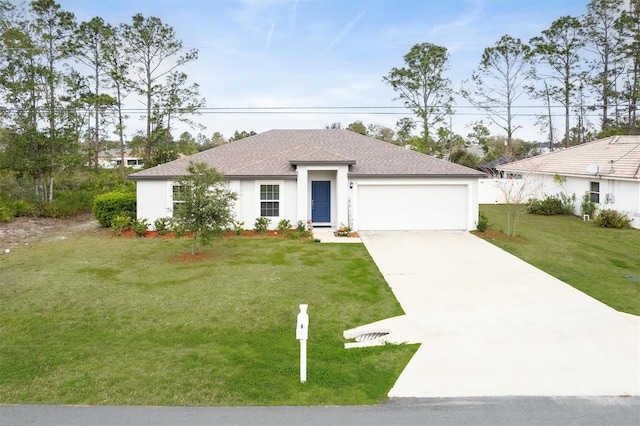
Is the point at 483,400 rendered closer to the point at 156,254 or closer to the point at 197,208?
the point at 197,208

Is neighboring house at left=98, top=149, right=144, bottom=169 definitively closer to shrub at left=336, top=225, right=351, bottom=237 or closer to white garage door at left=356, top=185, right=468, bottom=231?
white garage door at left=356, top=185, right=468, bottom=231

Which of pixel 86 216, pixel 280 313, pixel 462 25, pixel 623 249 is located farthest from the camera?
pixel 462 25

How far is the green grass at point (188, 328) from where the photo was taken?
5.89 metres

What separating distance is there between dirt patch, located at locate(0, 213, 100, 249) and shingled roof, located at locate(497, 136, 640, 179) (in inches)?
902

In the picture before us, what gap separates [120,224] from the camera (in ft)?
58.1

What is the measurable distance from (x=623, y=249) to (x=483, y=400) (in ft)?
43.0

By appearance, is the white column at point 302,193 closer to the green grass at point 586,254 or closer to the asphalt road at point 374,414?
the green grass at point 586,254

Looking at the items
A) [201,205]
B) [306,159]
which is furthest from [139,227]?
[306,159]

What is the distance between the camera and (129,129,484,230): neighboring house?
18161 mm

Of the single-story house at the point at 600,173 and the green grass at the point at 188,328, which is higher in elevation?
the single-story house at the point at 600,173

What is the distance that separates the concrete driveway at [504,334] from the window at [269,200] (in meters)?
6.95

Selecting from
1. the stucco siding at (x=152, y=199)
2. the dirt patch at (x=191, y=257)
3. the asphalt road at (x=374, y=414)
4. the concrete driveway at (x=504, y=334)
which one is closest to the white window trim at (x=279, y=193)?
the stucco siding at (x=152, y=199)

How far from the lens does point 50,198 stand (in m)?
23.0

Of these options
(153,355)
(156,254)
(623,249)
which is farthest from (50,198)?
(623,249)
